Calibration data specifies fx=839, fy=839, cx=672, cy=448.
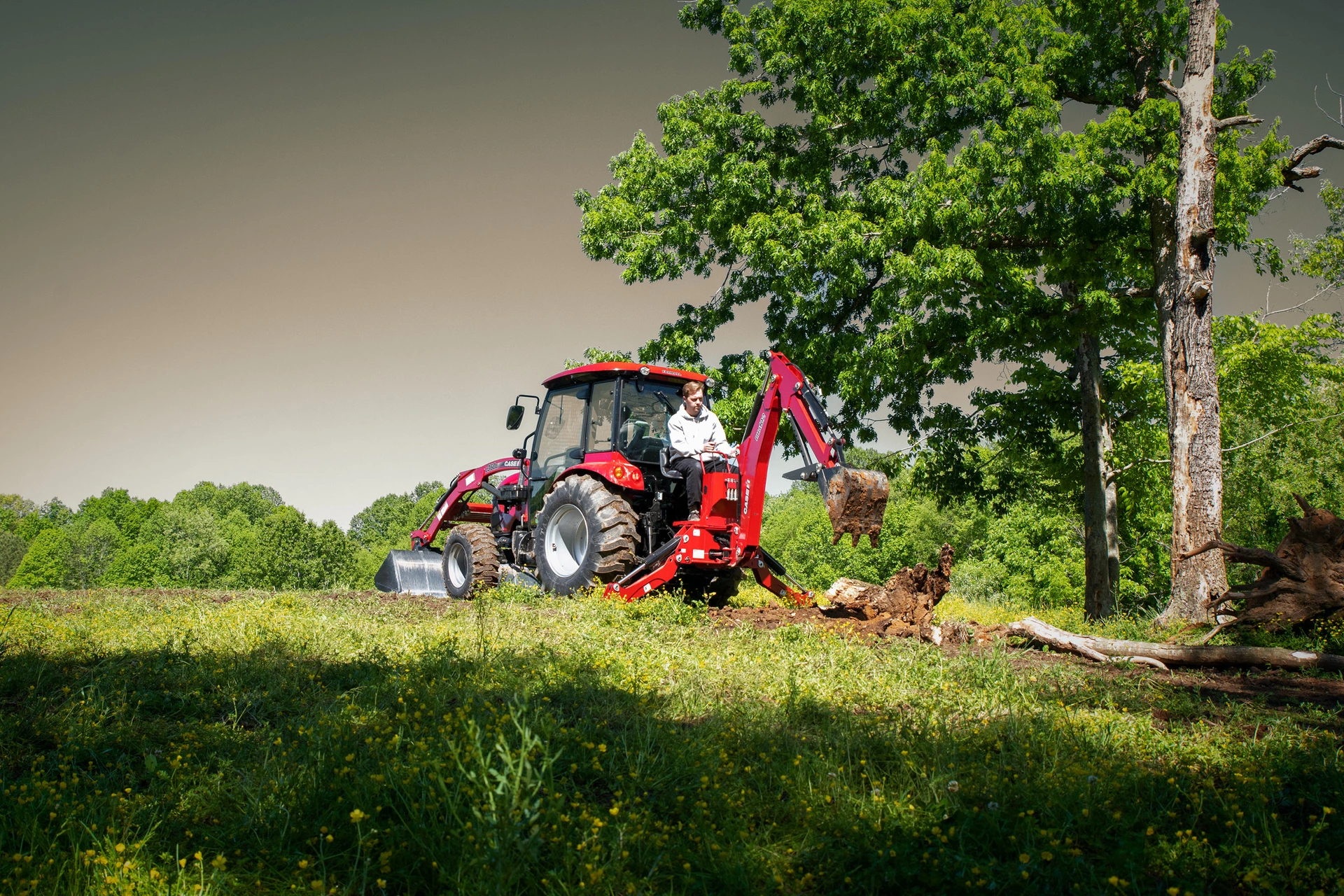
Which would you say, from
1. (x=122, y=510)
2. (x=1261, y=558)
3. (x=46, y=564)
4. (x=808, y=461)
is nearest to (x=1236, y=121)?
(x=1261, y=558)

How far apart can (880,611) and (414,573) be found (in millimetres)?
7194

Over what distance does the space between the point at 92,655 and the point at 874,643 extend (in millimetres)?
5470

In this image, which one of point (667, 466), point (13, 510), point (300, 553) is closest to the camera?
point (667, 466)

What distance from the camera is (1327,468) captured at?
26.4m

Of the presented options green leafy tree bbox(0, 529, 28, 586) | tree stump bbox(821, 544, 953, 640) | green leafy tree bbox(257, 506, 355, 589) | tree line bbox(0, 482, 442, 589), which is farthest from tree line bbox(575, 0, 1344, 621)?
green leafy tree bbox(0, 529, 28, 586)

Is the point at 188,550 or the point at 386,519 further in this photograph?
the point at 386,519

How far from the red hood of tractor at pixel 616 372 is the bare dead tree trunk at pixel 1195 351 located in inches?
228

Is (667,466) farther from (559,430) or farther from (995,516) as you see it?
(995,516)

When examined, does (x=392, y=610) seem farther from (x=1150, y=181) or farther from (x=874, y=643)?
(x=1150, y=181)

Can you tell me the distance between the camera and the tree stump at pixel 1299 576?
23.8ft

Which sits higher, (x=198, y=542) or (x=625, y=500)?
(x=625, y=500)

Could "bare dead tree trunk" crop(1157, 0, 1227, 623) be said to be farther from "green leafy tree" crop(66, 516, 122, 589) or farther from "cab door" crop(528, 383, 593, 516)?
"green leafy tree" crop(66, 516, 122, 589)

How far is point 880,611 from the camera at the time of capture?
310 inches

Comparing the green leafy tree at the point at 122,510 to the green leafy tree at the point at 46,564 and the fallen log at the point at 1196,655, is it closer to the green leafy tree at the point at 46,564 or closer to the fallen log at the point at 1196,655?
the green leafy tree at the point at 46,564
